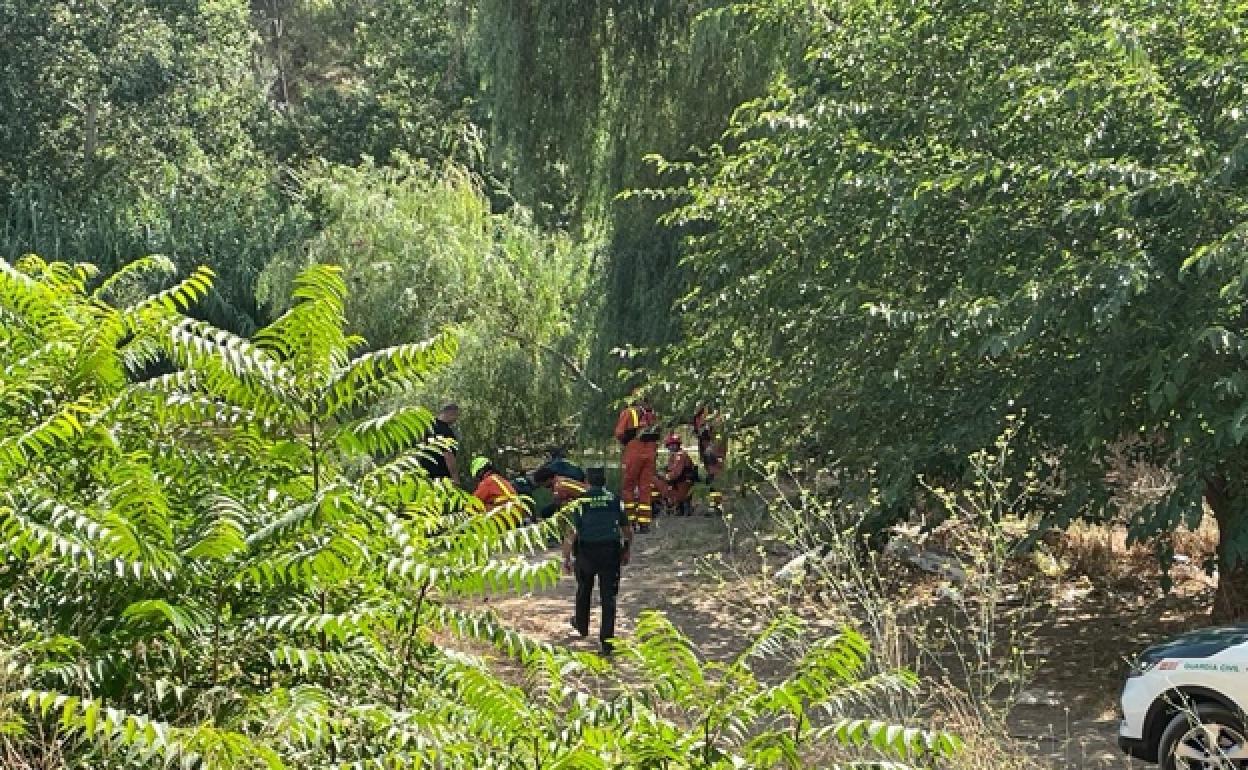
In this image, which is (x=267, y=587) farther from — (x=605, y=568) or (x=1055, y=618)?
(x=1055, y=618)

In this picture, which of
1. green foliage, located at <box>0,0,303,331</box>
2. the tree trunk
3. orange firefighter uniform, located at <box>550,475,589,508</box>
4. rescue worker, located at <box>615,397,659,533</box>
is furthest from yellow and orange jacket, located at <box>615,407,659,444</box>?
green foliage, located at <box>0,0,303,331</box>

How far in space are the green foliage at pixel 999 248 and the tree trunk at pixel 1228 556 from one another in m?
0.06

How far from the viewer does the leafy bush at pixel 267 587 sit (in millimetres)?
4652

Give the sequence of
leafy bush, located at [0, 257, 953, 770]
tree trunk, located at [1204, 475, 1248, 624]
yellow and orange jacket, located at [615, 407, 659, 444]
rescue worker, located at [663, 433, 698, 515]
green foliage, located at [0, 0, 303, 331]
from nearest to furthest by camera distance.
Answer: leafy bush, located at [0, 257, 953, 770] → tree trunk, located at [1204, 475, 1248, 624] → yellow and orange jacket, located at [615, 407, 659, 444] → rescue worker, located at [663, 433, 698, 515] → green foliage, located at [0, 0, 303, 331]

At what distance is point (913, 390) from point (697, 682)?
22.3 feet

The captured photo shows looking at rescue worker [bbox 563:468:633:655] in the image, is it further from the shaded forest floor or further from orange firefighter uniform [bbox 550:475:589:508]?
the shaded forest floor

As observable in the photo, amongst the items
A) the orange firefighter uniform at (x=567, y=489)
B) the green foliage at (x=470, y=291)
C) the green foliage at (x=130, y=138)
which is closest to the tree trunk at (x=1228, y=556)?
the orange firefighter uniform at (x=567, y=489)

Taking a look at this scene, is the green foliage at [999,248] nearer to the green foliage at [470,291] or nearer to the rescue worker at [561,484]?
the rescue worker at [561,484]

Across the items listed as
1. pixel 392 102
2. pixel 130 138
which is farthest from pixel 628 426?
pixel 392 102

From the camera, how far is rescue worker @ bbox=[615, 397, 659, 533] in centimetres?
1758

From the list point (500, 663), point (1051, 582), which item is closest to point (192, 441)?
point (500, 663)

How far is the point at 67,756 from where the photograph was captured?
4918 mm

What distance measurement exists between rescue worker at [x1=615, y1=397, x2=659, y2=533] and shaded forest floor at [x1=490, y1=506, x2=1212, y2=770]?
793 millimetres

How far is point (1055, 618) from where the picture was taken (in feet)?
45.2
